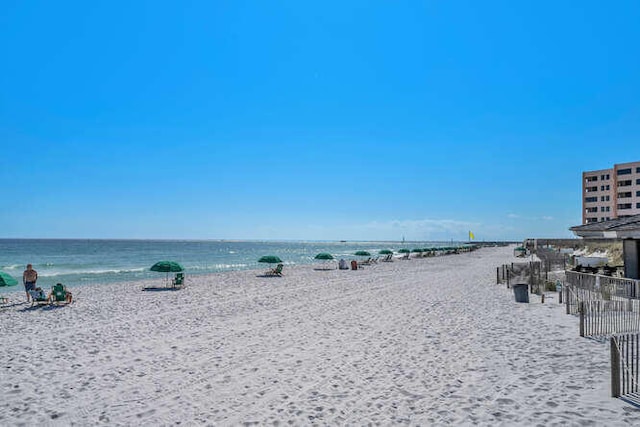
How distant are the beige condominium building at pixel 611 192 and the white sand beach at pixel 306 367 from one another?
64256 mm

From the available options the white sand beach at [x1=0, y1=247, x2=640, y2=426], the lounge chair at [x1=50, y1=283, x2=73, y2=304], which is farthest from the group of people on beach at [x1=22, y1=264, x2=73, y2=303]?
the white sand beach at [x1=0, y1=247, x2=640, y2=426]

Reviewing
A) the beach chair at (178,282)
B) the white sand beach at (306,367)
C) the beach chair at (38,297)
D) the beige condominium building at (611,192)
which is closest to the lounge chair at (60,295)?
the beach chair at (38,297)

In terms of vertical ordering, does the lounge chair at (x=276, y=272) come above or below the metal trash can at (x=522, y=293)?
below

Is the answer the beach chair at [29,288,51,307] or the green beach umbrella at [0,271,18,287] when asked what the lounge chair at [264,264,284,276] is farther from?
the green beach umbrella at [0,271,18,287]

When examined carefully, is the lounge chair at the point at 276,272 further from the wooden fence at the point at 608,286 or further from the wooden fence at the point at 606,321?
the wooden fence at the point at 606,321

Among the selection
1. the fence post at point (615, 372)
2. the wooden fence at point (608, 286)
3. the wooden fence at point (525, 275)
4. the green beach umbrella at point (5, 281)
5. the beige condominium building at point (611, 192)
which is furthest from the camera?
the beige condominium building at point (611, 192)

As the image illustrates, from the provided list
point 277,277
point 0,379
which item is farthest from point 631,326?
point 277,277

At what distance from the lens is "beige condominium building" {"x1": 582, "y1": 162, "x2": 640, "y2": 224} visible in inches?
2530

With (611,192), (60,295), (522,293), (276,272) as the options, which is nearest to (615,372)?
(522,293)

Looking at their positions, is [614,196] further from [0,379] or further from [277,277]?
[0,379]

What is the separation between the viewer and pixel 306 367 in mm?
7898

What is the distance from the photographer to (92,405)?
6.07 meters

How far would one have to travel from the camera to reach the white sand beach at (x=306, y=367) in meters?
5.77

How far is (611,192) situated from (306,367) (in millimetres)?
78239
